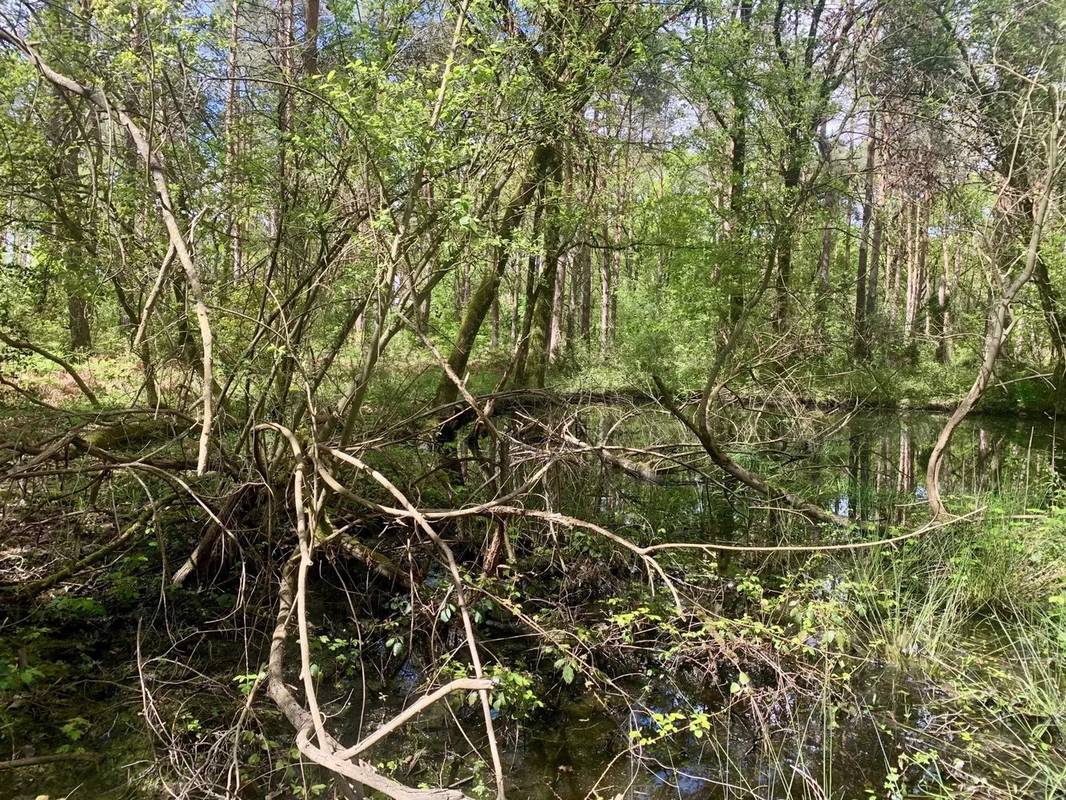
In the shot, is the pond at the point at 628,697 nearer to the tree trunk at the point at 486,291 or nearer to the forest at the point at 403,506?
the forest at the point at 403,506

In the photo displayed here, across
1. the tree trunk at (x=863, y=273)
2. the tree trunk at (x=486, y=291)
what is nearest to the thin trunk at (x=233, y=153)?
the tree trunk at (x=486, y=291)

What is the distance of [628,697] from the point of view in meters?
4.05

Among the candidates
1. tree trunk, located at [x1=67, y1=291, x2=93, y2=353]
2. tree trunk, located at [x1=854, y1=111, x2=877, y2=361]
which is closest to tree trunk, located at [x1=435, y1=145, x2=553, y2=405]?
tree trunk, located at [x1=67, y1=291, x2=93, y2=353]

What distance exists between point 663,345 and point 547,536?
10395mm

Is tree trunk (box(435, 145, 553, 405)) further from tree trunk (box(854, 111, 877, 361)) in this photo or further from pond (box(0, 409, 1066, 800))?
tree trunk (box(854, 111, 877, 361))

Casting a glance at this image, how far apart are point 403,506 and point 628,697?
1.91 metres

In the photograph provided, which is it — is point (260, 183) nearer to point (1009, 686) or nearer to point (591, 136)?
point (591, 136)

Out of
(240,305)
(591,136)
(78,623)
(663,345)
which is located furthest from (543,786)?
(663,345)

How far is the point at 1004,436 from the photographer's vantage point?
13438mm

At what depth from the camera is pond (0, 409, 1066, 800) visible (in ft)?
11.0

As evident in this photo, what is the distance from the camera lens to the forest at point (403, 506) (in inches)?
136

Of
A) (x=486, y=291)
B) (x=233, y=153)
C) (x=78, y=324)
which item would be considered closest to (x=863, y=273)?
(x=486, y=291)

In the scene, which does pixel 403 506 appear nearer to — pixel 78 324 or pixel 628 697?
pixel 628 697

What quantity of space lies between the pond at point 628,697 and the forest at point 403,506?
0.03m
